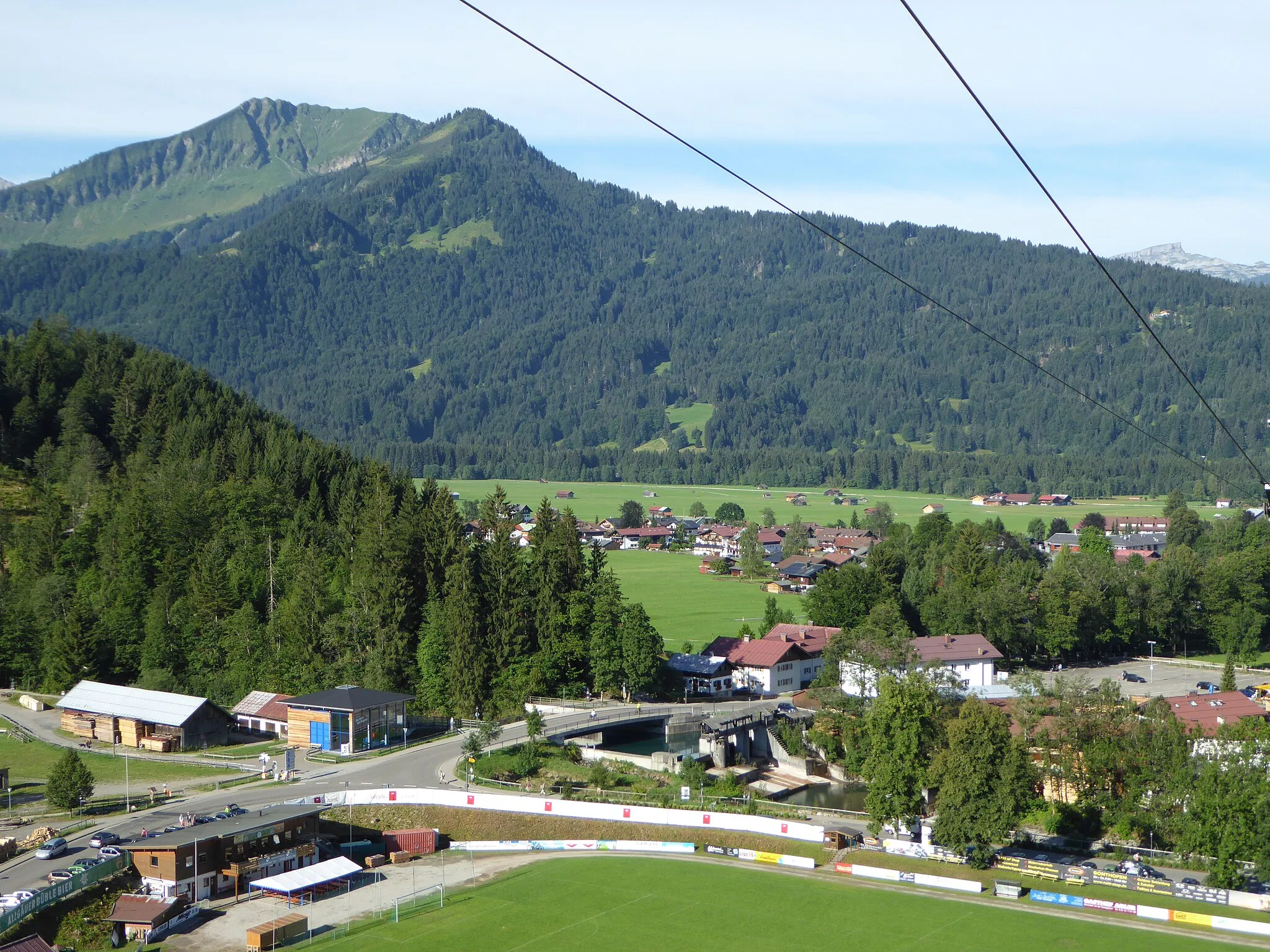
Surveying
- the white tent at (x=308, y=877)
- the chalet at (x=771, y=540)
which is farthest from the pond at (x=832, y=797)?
the chalet at (x=771, y=540)

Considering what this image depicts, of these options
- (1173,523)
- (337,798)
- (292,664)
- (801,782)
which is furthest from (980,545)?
(337,798)

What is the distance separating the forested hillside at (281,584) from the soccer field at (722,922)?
71.7 feet

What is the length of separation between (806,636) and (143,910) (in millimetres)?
44199

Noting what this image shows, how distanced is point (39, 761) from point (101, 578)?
22769 millimetres

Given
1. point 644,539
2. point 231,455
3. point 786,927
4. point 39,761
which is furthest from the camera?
point 644,539

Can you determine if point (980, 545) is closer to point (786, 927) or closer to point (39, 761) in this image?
point (786, 927)

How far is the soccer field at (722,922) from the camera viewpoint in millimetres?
36094

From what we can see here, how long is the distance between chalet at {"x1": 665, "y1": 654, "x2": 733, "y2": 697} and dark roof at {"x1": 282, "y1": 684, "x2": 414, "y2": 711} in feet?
54.8

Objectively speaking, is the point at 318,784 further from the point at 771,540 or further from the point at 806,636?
the point at 771,540

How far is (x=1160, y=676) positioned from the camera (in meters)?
73.6

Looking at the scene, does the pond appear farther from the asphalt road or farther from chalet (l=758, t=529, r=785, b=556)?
chalet (l=758, t=529, r=785, b=556)

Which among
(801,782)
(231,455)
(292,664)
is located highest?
(231,455)

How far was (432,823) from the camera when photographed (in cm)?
4675

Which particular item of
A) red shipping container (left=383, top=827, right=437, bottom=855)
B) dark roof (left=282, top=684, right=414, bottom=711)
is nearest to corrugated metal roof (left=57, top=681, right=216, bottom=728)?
dark roof (left=282, top=684, right=414, bottom=711)
